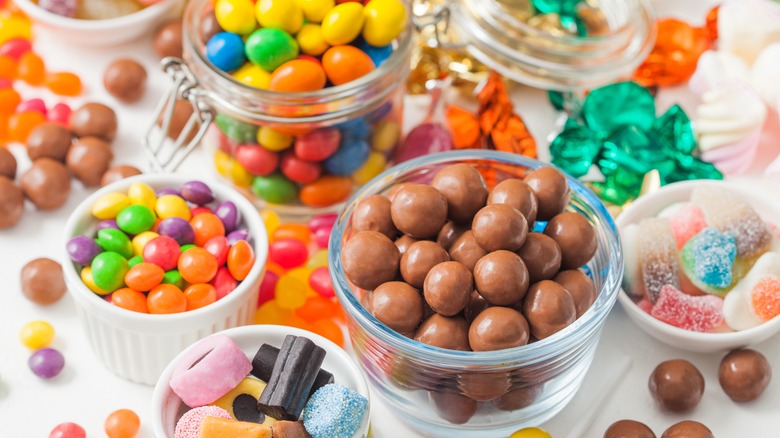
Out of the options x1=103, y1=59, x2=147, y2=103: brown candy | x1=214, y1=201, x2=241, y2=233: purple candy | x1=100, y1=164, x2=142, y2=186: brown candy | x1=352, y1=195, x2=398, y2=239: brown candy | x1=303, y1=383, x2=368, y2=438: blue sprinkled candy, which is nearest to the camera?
x1=303, y1=383, x2=368, y2=438: blue sprinkled candy

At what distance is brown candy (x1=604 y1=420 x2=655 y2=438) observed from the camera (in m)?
0.98

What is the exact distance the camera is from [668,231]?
111 centimetres

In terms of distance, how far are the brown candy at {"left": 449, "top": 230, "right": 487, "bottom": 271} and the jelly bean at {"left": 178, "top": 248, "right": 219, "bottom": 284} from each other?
0.26 m

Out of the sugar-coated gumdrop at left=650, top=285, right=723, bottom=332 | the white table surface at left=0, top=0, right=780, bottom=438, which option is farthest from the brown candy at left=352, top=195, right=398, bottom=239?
the sugar-coated gumdrop at left=650, top=285, right=723, bottom=332

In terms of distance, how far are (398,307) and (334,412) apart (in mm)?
117

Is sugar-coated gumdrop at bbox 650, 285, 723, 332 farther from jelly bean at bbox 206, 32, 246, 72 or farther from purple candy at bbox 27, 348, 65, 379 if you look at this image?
purple candy at bbox 27, 348, 65, 379

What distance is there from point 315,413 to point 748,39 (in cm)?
87

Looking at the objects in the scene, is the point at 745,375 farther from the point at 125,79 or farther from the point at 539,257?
the point at 125,79

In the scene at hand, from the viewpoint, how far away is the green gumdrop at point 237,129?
3.90 feet

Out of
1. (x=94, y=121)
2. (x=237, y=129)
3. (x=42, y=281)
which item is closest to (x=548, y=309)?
(x=237, y=129)

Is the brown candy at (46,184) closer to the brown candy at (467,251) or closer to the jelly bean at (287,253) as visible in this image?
the jelly bean at (287,253)

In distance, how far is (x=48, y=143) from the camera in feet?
4.12

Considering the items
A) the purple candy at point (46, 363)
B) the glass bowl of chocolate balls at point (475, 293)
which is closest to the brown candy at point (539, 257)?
the glass bowl of chocolate balls at point (475, 293)

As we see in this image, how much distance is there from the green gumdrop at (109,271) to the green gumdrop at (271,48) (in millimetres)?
292
